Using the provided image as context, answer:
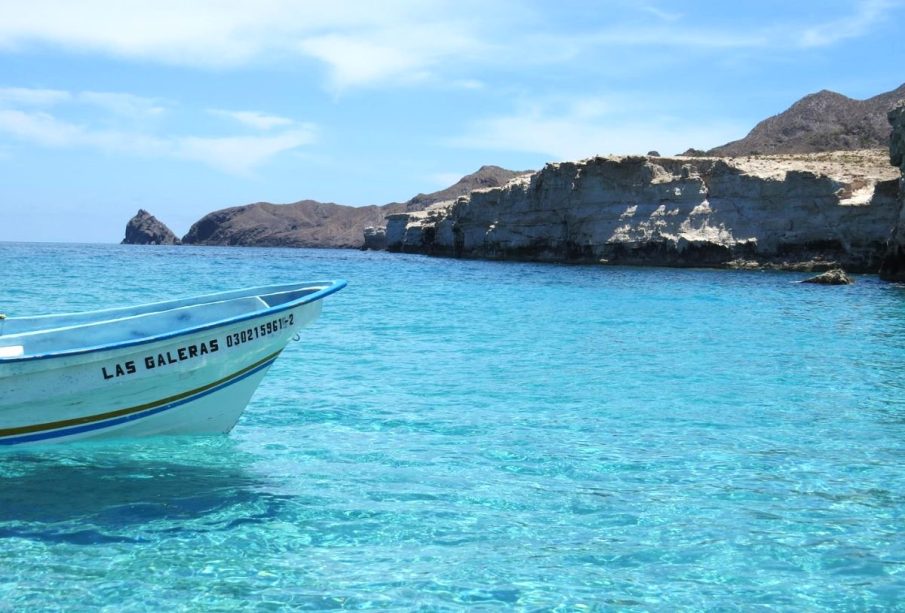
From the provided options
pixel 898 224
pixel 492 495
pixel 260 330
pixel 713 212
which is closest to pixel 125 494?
pixel 260 330

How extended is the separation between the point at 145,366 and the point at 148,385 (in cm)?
26

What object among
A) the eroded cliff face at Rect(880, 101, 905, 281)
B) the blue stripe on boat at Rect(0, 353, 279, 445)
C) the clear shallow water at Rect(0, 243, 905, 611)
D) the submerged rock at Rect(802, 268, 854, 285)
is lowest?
the clear shallow water at Rect(0, 243, 905, 611)

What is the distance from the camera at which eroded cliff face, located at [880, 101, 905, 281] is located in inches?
1505

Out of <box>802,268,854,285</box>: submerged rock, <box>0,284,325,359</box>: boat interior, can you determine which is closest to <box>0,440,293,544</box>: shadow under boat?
<box>0,284,325,359</box>: boat interior

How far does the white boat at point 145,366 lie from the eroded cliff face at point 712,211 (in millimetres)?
48877

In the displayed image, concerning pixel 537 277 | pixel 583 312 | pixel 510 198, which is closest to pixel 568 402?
pixel 583 312

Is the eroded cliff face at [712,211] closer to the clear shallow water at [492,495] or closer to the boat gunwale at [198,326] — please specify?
the clear shallow water at [492,495]

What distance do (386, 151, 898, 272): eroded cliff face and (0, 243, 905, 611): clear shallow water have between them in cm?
4026

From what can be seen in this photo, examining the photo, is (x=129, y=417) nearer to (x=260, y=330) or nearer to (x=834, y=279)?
(x=260, y=330)

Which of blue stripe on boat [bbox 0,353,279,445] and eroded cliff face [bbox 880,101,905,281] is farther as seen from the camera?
eroded cliff face [bbox 880,101,905,281]

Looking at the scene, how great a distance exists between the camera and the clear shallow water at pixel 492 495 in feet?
18.1

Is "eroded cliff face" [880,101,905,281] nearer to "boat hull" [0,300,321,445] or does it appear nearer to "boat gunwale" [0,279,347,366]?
"boat gunwale" [0,279,347,366]

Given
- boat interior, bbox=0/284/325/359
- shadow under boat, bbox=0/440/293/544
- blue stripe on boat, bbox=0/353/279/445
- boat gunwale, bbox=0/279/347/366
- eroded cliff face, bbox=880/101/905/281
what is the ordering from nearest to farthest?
shadow under boat, bbox=0/440/293/544, boat gunwale, bbox=0/279/347/366, blue stripe on boat, bbox=0/353/279/445, boat interior, bbox=0/284/325/359, eroded cliff face, bbox=880/101/905/281

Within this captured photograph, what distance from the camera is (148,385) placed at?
327 inches
